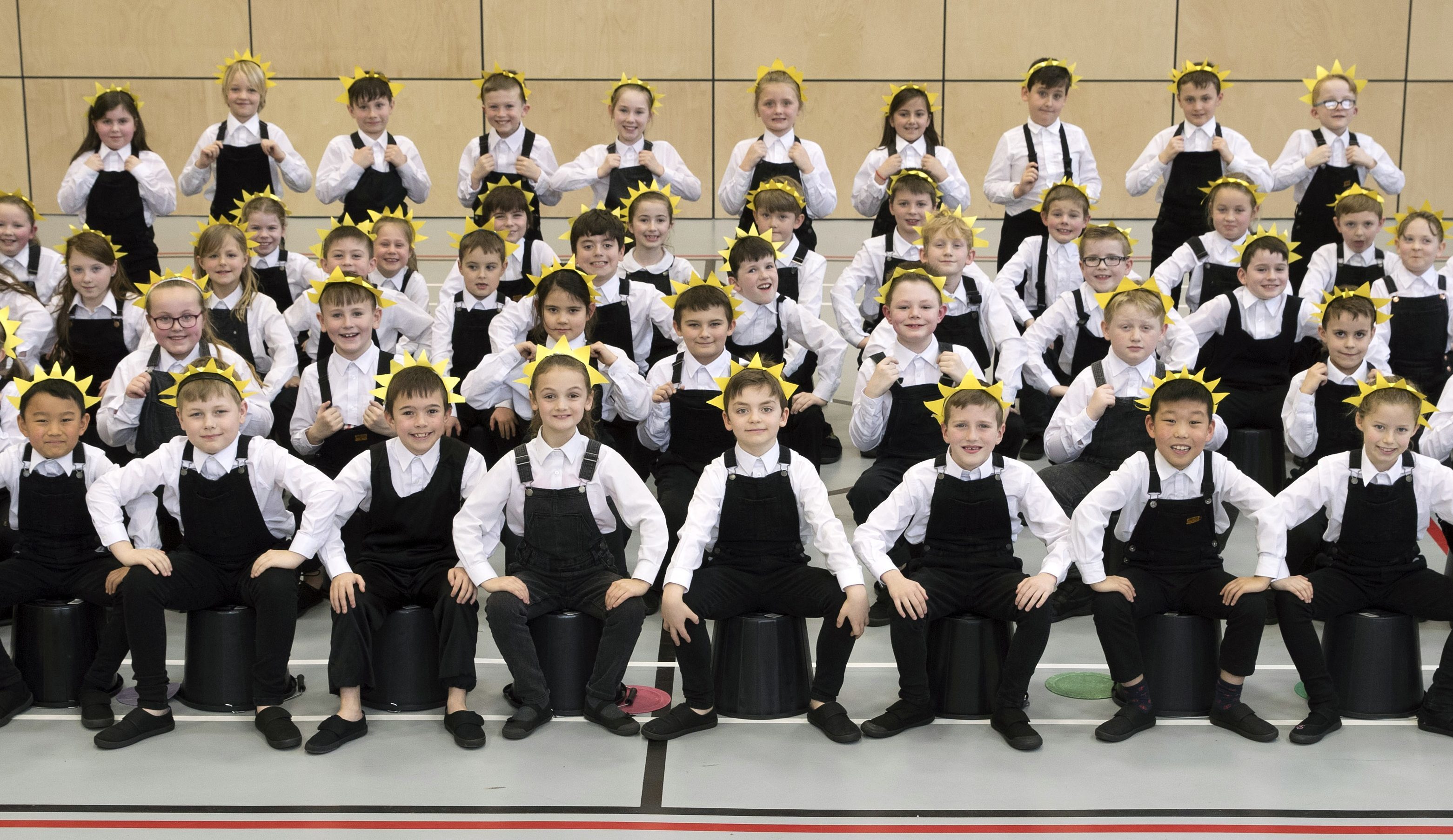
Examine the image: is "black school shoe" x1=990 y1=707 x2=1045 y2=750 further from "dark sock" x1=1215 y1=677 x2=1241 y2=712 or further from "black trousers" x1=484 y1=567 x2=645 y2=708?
"black trousers" x1=484 y1=567 x2=645 y2=708

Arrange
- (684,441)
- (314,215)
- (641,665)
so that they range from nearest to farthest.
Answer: (641,665) → (684,441) → (314,215)

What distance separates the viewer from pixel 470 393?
5.53 m

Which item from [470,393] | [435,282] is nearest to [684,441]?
[470,393]

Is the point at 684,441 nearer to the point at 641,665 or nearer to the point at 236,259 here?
the point at 641,665

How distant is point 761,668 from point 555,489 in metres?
0.83

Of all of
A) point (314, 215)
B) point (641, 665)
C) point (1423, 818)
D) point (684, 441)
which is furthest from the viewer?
point (314, 215)

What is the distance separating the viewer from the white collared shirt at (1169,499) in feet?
13.2

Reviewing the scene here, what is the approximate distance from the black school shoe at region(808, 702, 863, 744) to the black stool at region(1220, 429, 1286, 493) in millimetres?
2497

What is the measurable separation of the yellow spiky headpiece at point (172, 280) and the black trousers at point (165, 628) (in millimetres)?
1537

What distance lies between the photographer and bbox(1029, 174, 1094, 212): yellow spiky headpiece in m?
6.62

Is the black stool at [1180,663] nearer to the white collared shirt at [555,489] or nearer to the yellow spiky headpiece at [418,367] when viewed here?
the white collared shirt at [555,489]

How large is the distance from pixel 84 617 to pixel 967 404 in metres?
2.77

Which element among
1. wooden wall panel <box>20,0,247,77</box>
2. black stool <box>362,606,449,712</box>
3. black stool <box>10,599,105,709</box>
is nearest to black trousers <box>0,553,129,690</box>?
black stool <box>10,599,105,709</box>

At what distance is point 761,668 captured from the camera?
160 inches
